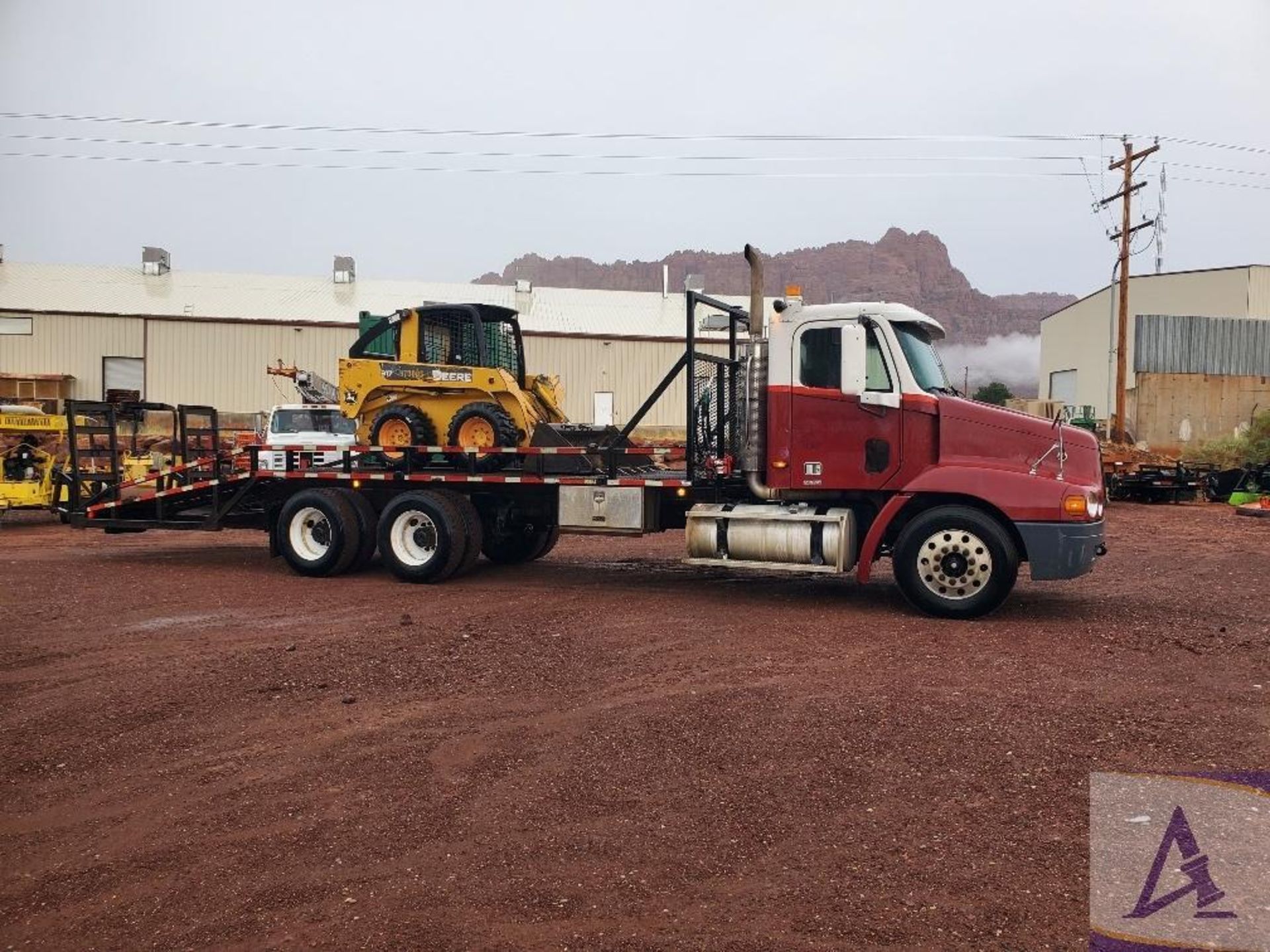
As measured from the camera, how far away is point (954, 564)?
8523 mm

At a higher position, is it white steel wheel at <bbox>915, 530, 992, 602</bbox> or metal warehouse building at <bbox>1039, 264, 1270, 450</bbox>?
metal warehouse building at <bbox>1039, 264, 1270, 450</bbox>

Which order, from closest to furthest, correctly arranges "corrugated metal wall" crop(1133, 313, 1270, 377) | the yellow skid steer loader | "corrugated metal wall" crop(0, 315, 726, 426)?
the yellow skid steer loader < "corrugated metal wall" crop(0, 315, 726, 426) < "corrugated metal wall" crop(1133, 313, 1270, 377)

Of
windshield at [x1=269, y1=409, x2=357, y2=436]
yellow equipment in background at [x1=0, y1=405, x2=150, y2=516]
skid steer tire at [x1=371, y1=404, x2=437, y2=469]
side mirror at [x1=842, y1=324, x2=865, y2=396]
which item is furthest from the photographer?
windshield at [x1=269, y1=409, x2=357, y2=436]

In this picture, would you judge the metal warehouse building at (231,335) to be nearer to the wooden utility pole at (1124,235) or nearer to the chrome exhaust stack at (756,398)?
the wooden utility pole at (1124,235)

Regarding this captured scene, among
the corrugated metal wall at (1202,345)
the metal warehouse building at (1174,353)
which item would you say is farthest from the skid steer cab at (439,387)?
the corrugated metal wall at (1202,345)

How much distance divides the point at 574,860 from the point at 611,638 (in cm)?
397

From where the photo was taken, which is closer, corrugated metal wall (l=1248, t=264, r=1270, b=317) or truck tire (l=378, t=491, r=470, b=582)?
truck tire (l=378, t=491, r=470, b=582)

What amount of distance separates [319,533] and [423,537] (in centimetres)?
138

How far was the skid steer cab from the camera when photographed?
1095cm

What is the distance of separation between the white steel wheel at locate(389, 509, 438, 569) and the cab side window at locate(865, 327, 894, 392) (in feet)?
16.3

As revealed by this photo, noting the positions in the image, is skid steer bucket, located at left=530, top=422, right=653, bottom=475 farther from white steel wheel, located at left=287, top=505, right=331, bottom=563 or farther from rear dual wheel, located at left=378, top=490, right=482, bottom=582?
white steel wheel, located at left=287, top=505, right=331, bottom=563

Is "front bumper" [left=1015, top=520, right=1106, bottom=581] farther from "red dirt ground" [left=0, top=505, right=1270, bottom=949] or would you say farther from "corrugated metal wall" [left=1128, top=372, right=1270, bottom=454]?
"corrugated metal wall" [left=1128, top=372, right=1270, bottom=454]

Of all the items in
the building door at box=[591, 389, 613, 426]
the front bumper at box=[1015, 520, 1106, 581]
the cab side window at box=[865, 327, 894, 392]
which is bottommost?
the front bumper at box=[1015, 520, 1106, 581]

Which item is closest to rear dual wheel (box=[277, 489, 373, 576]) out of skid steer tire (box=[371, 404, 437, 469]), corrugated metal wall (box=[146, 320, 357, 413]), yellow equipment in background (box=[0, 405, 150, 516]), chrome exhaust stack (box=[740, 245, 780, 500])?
skid steer tire (box=[371, 404, 437, 469])
